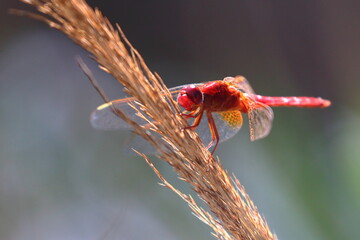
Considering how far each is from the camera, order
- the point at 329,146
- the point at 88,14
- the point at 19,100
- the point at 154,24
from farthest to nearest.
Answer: the point at 154,24, the point at 19,100, the point at 329,146, the point at 88,14

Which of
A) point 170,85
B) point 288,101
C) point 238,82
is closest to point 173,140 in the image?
point 238,82

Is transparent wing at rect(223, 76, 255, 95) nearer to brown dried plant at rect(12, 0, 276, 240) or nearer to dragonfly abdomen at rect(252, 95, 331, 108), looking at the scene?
dragonfly abdomen at rect(252, 95, 331, 108)

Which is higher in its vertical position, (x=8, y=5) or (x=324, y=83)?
(x=8, y=5)

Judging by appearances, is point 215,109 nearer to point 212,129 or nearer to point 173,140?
point 212,129

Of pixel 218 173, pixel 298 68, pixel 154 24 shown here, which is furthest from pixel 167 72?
pixel 218 173

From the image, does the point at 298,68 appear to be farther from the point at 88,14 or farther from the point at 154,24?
the point at 88,14

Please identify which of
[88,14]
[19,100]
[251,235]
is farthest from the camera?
[19,100]

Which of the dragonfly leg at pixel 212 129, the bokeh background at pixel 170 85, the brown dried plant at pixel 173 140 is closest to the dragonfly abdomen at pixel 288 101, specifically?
the dragonfly leg at pixel 212 129
